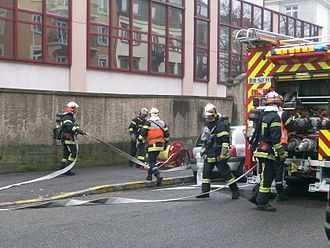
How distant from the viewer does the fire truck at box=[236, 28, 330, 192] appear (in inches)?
373

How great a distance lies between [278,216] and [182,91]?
52.5 ft

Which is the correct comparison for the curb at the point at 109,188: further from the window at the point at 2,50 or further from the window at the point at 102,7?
the window at the point at 102,7

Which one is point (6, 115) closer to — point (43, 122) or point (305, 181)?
point (43, 122)

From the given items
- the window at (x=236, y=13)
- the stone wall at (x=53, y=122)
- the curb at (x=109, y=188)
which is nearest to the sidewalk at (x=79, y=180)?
the curb at (x=109, y=188)

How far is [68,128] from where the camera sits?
13805 mm

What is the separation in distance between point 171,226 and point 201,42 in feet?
60.0

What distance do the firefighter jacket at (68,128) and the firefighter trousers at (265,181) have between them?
6.02 m

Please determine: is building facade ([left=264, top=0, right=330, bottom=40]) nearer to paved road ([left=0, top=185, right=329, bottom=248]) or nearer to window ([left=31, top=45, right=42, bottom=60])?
window ([left=31, top=45, right=42, bottom=60])

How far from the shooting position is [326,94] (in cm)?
1007

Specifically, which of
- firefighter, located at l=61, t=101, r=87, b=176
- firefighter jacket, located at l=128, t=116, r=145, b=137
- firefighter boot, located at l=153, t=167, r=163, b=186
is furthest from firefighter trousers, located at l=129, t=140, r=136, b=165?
firefighter boot, located at l=153, t=167, r=163, b=186

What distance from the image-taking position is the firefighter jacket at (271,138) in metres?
8.82

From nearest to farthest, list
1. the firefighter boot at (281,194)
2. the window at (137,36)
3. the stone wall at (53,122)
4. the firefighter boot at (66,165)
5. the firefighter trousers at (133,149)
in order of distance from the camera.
Answer: 1. the firefighter boot at (281,194)
2. the firefighter boot at (66,165)
3. the stone wall at (53,122)
4. the firefighter trousers at (133,149)
5. the window at (137,36)

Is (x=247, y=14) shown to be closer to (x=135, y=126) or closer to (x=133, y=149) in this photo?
(x=133, y=149)

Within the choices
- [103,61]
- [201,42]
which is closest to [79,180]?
[103,61]
